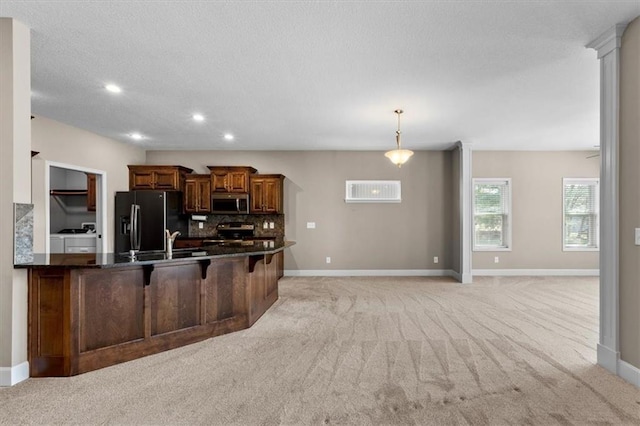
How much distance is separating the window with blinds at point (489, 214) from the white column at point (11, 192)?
25.3 feet

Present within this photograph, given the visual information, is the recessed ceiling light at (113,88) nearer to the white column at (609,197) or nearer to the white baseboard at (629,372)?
the white column at (609,197)

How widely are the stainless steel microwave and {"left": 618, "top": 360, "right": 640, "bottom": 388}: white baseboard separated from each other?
608 centimetres

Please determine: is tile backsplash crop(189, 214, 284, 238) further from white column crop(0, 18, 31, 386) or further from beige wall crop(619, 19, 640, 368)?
beige wall crop(619, 19, 640, 368)

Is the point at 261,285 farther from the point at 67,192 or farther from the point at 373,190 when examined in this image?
the point at 67,192

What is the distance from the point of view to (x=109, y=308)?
3117 mm

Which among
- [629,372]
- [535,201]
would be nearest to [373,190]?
[535,201]

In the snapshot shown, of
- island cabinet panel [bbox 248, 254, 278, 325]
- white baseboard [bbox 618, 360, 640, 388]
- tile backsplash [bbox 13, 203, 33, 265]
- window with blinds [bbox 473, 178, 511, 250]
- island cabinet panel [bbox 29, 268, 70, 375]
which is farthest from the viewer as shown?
window with blinds [bbox 473, 178, 511, 250]

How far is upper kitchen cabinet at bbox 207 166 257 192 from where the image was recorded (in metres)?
7.34

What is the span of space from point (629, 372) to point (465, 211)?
15.1 ft

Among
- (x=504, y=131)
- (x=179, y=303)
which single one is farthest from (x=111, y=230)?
(x=504, y=131)

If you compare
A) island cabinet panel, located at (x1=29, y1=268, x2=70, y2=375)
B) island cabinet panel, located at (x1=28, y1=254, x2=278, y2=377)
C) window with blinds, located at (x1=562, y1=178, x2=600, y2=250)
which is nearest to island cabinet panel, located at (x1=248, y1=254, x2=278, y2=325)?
island cabinet panel, located at (x1=28, y1=254, x2=278, y2=377)

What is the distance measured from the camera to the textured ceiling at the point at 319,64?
105 inches

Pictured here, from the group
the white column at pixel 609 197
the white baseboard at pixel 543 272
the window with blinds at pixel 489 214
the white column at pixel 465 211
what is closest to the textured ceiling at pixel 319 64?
the white column at pixel 609 197

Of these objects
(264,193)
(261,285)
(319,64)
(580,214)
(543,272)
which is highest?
(319,64)
